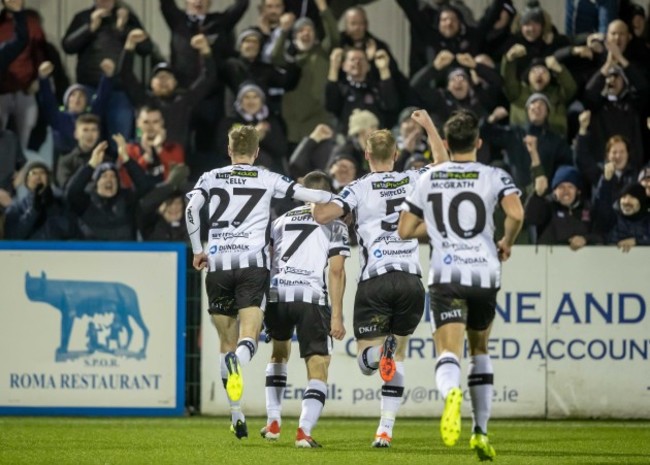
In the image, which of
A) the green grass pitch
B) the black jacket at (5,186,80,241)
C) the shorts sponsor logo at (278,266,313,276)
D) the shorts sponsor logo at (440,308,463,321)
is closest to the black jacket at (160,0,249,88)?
the black jacket at (5,186,80,241)

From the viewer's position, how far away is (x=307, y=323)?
363 inches

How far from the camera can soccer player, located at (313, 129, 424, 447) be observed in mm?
8992

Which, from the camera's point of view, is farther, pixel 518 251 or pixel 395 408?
pixel 518 251

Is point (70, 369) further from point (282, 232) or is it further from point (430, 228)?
point (430, 228)

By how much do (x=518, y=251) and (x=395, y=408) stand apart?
13.1ft

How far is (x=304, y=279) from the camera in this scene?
Answer: 9258 millimetres

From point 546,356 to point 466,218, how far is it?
5.68m

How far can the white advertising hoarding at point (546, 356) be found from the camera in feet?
41.1

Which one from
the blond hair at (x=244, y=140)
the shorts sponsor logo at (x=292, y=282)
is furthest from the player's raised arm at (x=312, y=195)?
the shorts sponsor logo at (x=292, y=282)

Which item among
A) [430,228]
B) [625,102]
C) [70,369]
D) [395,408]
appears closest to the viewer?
[430,228]

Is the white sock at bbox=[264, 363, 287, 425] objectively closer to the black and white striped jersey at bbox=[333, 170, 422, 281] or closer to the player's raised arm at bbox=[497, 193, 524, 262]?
the black and white striped jersey at bbox=[333, 170, 422, 281]

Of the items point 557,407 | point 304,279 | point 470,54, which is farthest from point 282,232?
point 470,54

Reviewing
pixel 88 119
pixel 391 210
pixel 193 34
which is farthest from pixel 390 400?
pixel 193 34

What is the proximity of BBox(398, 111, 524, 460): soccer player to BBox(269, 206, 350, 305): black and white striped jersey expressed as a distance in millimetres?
2058
